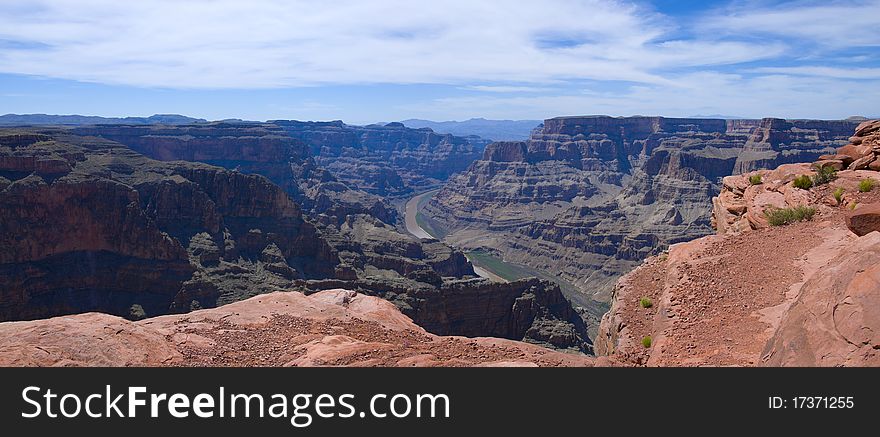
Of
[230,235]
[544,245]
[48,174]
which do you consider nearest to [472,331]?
[230,235]

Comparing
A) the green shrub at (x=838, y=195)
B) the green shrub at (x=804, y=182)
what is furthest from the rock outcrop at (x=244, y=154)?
the green shrub at (x=838, y=195)

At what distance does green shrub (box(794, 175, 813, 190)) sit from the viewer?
23062 mm

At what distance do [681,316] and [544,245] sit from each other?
424 ft

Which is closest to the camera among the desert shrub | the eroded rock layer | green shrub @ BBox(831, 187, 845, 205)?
the eroded rock layer

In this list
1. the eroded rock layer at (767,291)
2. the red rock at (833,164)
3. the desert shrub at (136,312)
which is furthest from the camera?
the desert shrub at (136,312)

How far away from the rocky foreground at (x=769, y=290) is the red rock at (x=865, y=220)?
0.09 feet

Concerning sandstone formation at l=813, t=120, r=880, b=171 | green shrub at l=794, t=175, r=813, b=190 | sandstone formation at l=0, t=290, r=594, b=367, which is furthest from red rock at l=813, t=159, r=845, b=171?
sandstone formation at l=0, t=290, r=594, b=367

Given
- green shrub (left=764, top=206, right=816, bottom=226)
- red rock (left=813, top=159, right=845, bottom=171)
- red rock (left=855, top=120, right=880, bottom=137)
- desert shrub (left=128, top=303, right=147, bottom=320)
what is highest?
red rock (left=855, top=120, right=880, bottom=137)

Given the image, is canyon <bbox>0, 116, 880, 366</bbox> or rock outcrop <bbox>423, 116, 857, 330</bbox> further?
rock outcrop <bbox>423, 116, 857, 330</bbox>

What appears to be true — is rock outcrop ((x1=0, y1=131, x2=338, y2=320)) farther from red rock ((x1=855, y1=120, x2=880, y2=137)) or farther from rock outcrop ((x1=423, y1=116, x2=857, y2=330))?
red rock ((x1=855, y1=120, x2=880, y2=137))

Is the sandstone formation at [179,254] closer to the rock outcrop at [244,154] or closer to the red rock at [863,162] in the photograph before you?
A: the red rock at [863,162]

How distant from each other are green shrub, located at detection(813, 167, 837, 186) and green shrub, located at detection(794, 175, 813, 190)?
0.20m

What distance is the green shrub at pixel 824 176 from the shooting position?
75.0 feet
